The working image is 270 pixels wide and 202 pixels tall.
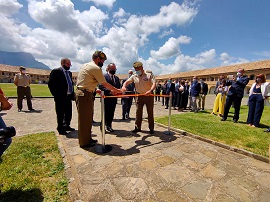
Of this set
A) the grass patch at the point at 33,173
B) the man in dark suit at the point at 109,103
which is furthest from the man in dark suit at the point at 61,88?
the man in dark suit at the point at 109,103

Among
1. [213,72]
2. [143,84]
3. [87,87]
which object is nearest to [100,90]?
[87,87]

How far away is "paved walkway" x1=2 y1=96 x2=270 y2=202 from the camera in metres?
2.20

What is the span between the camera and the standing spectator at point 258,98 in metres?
5.71

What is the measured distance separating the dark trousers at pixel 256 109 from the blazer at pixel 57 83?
22.9ft

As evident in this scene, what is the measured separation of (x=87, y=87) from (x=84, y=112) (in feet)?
1.88

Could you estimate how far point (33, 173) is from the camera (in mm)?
2615

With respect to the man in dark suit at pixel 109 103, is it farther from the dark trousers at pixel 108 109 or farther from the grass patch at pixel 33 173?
the grass patch at pixel 33 173

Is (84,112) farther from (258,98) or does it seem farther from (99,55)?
(258,98)

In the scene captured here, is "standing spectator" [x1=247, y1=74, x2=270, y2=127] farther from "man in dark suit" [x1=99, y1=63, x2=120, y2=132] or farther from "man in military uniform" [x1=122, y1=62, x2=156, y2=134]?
"man in dark suit" [x1=99, y1=63, x2=120, y2=132]

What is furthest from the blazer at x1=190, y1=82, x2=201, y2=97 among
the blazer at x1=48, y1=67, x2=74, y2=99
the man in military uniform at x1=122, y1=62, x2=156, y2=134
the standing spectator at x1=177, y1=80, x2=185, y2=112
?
the blazer at x1=48, y1=67, x2=74, y2=99

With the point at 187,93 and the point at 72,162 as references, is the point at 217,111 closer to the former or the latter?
the point at 187,93

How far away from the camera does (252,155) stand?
345cm

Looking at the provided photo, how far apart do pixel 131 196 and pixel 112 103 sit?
333 cm

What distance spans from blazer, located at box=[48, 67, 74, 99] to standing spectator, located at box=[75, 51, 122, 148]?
1.51 meters
